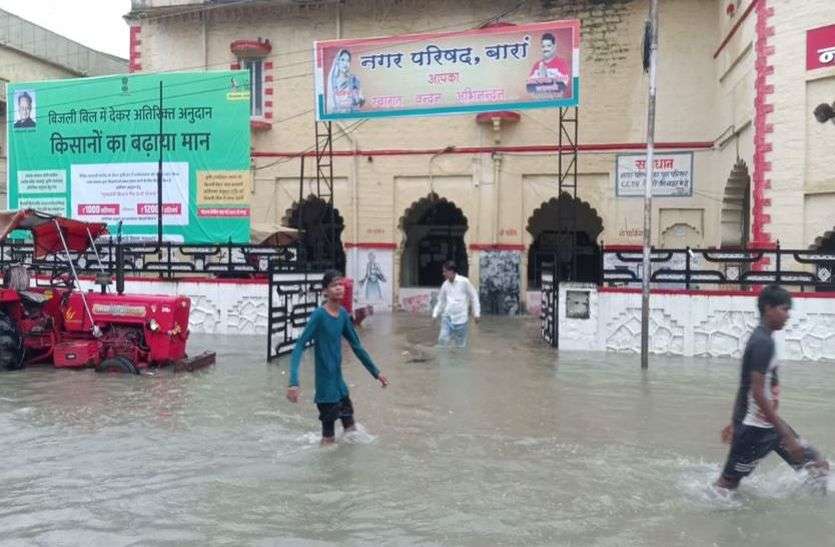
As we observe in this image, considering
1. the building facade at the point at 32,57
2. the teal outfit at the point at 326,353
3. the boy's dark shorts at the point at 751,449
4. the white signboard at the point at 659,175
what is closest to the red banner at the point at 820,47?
the white signboard at the point at 659,175

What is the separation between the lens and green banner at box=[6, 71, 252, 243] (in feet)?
64.3

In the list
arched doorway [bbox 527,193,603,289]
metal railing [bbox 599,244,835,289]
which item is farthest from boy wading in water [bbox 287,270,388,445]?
arched doorway [bbox 527,193,603,289]

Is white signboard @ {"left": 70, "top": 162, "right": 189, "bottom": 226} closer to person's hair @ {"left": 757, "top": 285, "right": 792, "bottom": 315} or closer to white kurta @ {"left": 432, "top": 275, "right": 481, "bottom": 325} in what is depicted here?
white kurta @ {"left": 432, "top": 275, "right": 481, "bottom": 325}

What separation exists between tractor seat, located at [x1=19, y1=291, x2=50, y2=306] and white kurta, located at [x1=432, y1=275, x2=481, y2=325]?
5.90 metres

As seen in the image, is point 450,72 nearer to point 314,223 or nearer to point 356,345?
point 314,223

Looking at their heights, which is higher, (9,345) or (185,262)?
(185,262)

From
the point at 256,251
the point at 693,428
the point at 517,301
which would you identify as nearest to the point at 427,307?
the point at 517,301

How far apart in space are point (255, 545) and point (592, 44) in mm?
19235

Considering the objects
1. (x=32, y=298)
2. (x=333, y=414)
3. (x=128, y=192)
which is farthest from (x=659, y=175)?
(x=333, y=414)

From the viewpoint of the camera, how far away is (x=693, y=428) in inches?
330

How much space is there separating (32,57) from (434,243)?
17292mm

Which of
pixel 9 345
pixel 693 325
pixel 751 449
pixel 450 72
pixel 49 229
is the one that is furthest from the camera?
pixel 450 72

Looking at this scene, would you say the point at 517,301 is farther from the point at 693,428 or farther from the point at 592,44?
the point at 693,428

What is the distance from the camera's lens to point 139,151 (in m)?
20.3
